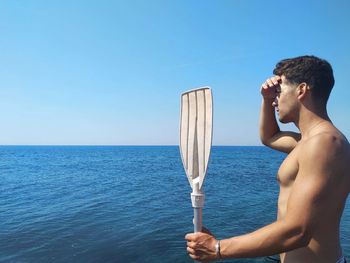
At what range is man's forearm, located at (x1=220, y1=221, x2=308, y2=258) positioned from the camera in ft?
7.93

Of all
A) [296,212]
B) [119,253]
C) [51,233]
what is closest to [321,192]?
[296,212]

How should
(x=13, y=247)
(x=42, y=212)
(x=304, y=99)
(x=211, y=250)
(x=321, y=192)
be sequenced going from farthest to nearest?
(x=42, y=212) → (x=13, y=247) → (x=304, y=99) → (x=211, y=250) → (x=321, y=192)

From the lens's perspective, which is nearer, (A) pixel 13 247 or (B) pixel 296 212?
(B) pixel 296 212

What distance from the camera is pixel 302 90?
2.90 metres

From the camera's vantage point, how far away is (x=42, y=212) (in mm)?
20625

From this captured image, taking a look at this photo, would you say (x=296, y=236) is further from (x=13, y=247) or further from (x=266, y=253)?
(x=13, y=247)

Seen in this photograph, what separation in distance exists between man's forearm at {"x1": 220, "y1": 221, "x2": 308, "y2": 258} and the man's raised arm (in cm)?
146

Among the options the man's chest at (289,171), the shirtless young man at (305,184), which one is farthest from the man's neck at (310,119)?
the man's chest at (289,171)

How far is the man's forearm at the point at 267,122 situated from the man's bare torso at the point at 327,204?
98cm

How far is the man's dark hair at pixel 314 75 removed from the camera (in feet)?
9.38

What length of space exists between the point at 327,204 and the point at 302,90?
1.04 m

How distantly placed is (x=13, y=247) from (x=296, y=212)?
14.0 metres

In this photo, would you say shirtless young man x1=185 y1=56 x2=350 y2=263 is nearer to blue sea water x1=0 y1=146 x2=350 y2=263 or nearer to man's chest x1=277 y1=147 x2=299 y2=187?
man's chest x1=277 y1=147 x2=299 y2=187

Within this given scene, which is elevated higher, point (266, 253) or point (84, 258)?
point (266, 253)
